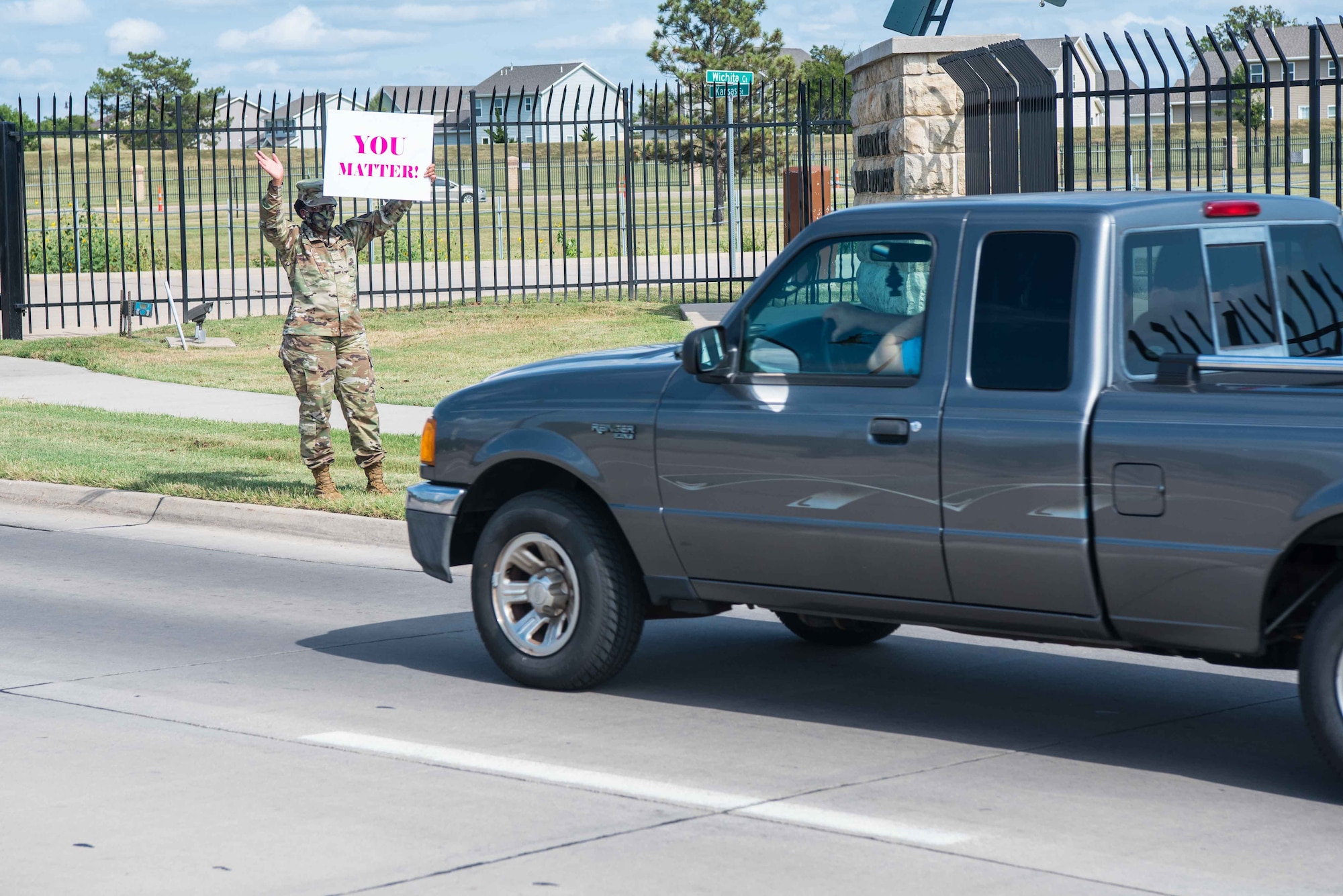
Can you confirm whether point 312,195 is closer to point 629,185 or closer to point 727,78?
point 727,78

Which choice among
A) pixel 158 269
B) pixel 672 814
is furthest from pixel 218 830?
pixel 158 269

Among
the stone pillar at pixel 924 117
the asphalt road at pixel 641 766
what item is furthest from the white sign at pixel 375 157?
the stone pillar at pixel 924 117

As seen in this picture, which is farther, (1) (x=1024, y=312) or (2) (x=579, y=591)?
(2) (x=579, y=591)

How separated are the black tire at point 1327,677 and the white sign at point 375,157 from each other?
6901 millimetres

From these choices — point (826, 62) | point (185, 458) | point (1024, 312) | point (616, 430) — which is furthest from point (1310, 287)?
point (826, 62)

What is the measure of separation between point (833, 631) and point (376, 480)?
4.71 m

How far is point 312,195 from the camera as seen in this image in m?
11.1

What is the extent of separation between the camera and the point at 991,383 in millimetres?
5980

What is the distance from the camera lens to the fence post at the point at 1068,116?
13188 millimetres

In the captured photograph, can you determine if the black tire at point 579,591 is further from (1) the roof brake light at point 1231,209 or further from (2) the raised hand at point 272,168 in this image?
(2) the raised hand at point 272,168

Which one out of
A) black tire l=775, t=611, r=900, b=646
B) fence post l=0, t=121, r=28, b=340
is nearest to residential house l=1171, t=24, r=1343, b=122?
fence post l=0, t=121, r=28, b=340

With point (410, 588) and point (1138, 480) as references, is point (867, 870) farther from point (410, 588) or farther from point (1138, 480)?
point (410, 588)

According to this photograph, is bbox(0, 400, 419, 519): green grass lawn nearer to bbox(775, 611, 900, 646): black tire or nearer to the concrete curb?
the concrete curb

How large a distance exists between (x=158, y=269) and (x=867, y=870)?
29753mm
